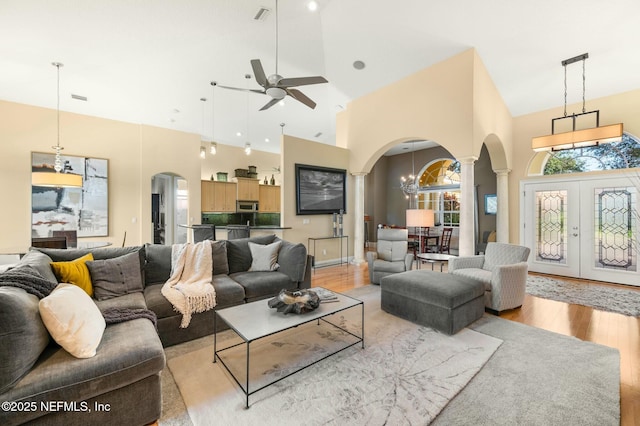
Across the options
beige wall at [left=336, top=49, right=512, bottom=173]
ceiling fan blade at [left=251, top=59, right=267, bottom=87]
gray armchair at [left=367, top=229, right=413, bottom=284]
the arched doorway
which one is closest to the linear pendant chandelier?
beige wall at [left=336, top=49, right=512, bottom=173]

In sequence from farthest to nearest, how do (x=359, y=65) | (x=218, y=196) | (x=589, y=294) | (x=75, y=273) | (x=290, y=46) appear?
(x=218, y=196)
(x=359, y=65)
(x=290, y=46)
(x=589, y=294)
(x=75, y=273)

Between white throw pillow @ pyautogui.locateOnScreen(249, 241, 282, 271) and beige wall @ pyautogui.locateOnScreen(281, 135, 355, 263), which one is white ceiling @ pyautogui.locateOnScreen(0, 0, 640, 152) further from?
white throw pillow @ pyautogui.locateOnScreen(249, 241, 282, 271)

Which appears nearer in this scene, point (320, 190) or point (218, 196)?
point (320, 190)

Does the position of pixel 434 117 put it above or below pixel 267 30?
below

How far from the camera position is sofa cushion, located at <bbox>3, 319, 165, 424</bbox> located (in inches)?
53.8

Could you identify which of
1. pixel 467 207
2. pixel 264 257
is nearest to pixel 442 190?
pixel 467 207

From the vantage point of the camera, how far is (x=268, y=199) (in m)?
9.31

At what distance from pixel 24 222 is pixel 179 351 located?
217 inches

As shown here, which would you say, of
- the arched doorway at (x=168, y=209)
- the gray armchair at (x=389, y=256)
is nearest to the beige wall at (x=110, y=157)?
the arched doorway at (x=168, y=209)

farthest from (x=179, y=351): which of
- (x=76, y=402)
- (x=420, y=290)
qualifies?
(x=420, y=290)

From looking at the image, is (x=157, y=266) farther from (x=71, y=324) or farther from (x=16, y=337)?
(x=16, y=337)

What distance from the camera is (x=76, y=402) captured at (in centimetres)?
145

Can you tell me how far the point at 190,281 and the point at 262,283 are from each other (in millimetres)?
801

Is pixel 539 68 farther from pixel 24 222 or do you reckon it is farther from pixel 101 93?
pixel 24 222
